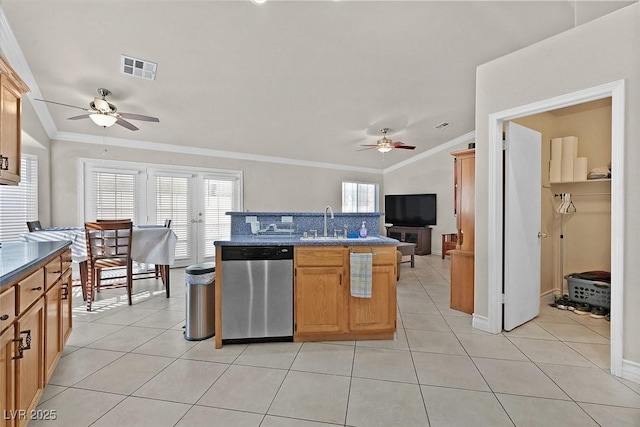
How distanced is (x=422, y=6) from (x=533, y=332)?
10.9ft

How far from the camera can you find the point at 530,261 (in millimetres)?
3115

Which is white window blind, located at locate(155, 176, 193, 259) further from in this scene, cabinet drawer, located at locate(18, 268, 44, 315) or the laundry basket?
the laundry basket

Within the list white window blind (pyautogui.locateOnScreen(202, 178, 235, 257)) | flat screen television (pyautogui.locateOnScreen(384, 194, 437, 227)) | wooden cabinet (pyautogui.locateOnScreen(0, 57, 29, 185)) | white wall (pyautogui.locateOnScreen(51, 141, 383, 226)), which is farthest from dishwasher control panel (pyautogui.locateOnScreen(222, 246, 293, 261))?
flat screen television (pyautogui.locateOnScreen(384, 194, 437, 227))

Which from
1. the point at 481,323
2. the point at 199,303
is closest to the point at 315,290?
the point at 199,303

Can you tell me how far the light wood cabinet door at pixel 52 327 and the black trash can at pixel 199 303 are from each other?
89cm

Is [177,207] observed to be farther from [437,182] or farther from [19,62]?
[437,182]

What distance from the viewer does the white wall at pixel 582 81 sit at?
206 centimetres

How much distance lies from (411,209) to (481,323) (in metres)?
5.46

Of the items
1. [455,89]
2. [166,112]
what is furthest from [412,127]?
[166,112]

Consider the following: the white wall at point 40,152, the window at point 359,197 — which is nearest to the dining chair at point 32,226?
the white wall at point 40,152

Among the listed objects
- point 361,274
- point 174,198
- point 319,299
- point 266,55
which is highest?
point 266,55

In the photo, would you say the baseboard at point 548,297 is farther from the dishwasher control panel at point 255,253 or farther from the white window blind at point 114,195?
the white window blind at point 114,195

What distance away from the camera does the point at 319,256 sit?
259 cm

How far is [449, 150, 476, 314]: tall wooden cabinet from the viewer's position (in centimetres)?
329
